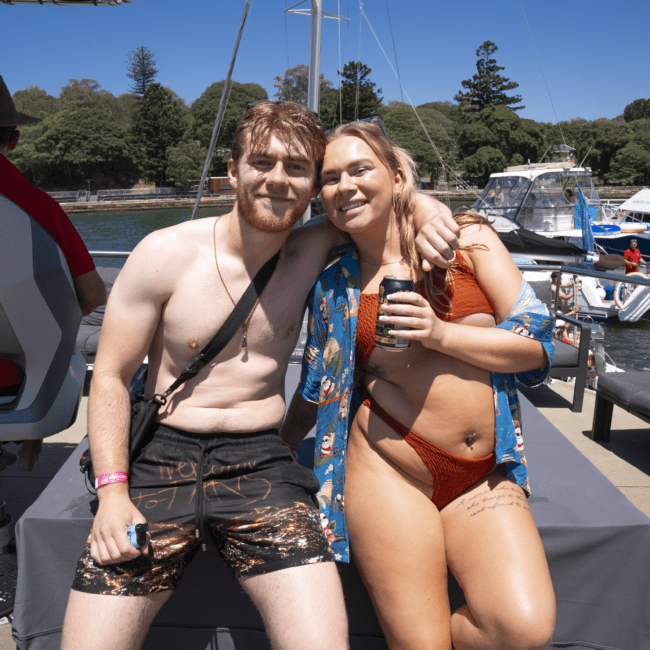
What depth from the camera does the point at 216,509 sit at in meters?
1.83

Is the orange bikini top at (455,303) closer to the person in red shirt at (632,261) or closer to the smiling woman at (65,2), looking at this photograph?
the smiling woman at (65,2)

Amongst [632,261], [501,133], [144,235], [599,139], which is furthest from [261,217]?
[599,139]

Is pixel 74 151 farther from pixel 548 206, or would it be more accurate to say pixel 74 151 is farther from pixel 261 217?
pixel 261 217

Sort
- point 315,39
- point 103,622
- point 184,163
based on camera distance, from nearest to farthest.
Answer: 1. point 103,622
2. point 315,39
3. point 184,163

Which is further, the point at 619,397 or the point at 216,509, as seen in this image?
the point at 619,397

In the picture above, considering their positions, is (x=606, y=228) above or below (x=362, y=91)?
below

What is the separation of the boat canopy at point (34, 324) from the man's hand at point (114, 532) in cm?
56

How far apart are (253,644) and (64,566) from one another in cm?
75

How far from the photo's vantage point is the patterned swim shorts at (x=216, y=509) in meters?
1.71

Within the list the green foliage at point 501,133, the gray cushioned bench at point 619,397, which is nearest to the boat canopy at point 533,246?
the gray cushioned bench at point 619,397

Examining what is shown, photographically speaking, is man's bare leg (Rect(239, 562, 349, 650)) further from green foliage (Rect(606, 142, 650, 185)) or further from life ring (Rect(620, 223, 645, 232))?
green foliage (Rect(606, 142, 650, 185))

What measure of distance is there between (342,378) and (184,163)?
73123 millimetres

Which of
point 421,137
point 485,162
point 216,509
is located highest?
point 421,137

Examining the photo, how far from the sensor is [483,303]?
2.05 metres
